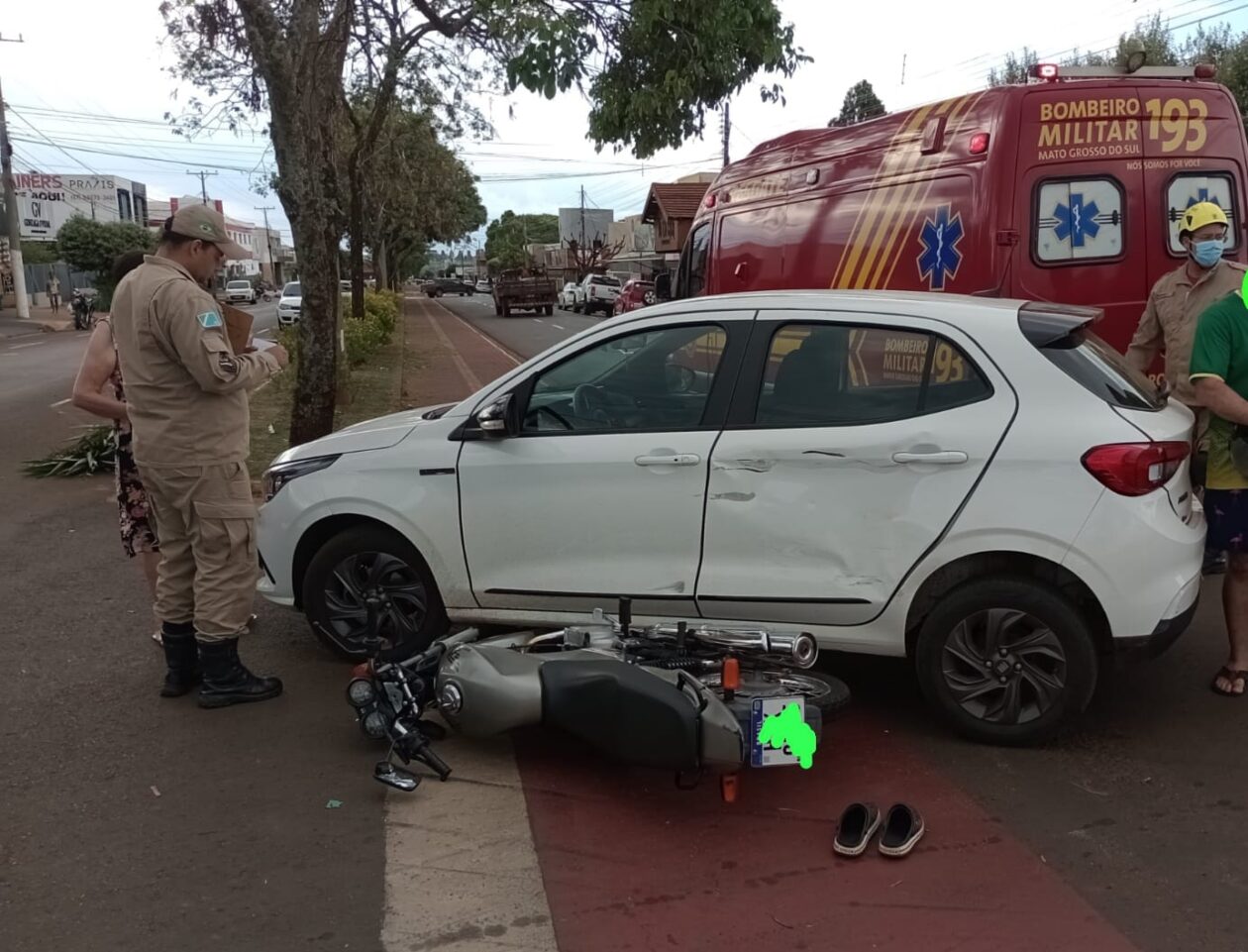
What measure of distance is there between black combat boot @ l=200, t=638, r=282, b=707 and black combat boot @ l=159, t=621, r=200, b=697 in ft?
0.43

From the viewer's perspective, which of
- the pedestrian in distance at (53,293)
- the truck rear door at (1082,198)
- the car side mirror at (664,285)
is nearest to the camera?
the truck rear door at (1082,198)

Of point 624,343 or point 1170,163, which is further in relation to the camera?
point 1170,163

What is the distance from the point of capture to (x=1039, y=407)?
376cm

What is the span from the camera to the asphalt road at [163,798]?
118 inches

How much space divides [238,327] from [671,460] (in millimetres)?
1983

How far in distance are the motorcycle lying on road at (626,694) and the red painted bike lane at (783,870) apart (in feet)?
0.64

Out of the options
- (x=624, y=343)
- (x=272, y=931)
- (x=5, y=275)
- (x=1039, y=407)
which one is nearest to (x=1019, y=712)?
(x=1039, y=407)

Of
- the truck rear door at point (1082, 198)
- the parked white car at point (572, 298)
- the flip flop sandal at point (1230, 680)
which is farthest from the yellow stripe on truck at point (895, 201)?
the parked white car at point (572, 298)

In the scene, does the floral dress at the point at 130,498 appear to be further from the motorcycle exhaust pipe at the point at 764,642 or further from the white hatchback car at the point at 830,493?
the motorcycle exhaust pipe at the point at 764,642

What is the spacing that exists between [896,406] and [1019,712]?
121cm

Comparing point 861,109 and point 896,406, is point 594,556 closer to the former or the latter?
point 896,406

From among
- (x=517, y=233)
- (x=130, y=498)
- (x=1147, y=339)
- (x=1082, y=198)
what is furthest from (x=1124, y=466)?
(x=517, y=233)

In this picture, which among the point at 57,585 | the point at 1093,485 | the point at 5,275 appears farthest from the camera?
the point at 5,275

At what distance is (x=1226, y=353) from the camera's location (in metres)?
4.14
